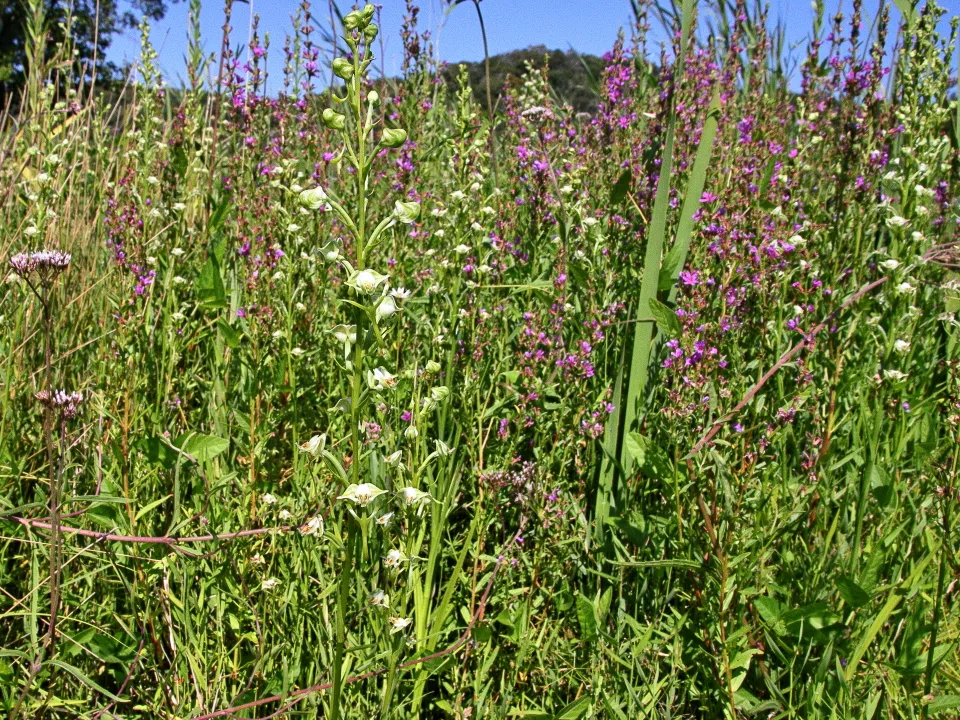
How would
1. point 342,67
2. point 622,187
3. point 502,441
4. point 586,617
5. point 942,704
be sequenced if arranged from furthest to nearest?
point 622,187, point 502,441, point 586,617, point 942,704, point 342,67

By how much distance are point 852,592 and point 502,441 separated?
96 cm

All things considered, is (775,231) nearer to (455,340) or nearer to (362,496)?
(455,340)

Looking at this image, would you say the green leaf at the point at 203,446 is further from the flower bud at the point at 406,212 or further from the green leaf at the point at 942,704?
the green leaf at the point at 942,704

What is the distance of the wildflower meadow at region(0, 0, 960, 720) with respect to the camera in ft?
5.42

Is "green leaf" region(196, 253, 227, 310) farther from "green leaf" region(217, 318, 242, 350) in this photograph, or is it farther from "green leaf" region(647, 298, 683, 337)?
"green leaf" region(647, 298, 683, 337)

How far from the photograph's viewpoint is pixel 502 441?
7.07ft

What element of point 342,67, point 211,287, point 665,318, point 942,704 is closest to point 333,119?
point 342,67

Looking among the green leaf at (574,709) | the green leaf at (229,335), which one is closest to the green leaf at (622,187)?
the green leaf at (229,335)

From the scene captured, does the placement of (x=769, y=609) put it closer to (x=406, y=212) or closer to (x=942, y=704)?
(x=942, y=704)

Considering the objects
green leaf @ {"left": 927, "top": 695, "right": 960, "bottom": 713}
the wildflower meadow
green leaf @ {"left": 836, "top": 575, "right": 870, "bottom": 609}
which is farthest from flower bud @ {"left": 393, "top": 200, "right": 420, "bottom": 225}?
green leaf @ {"left": 927, "top": 695, "right": 960, "bottom": 713}

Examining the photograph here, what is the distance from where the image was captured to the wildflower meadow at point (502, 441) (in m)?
1.65

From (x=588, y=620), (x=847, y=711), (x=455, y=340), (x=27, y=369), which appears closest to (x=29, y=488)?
(x=27, y=369)

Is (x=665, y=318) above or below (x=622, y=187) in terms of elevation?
below

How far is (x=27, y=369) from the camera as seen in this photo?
239 cm
